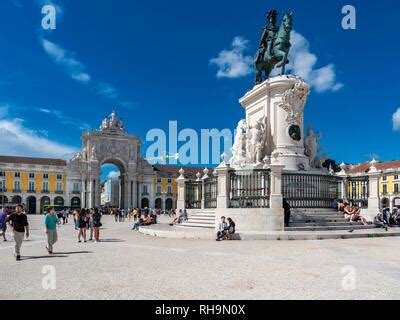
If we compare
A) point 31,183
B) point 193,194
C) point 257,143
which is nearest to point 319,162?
point 257,143

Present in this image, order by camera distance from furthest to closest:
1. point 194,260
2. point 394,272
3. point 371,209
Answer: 1. point 371,209
2. point 194,260
3. point 394,272

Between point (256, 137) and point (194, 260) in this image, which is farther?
point (256, 137)

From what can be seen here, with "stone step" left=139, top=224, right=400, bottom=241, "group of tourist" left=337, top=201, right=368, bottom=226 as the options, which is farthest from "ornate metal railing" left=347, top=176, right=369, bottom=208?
"stone step" left=139, top=224, right=400, bottom=241

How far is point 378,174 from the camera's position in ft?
58.1

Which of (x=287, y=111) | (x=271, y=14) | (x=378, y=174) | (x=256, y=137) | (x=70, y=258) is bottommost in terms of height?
(x=70, y=258)

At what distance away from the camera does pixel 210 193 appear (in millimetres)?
18312

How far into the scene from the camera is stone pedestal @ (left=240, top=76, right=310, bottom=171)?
18141 mm

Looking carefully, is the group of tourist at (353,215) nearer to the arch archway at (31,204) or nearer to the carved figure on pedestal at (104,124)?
the carved figure on pedestal at (104,124)

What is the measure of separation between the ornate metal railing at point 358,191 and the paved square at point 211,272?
26.5 feet

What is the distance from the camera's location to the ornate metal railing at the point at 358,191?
1823cm

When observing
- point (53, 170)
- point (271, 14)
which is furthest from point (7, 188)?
point (271, 14)
